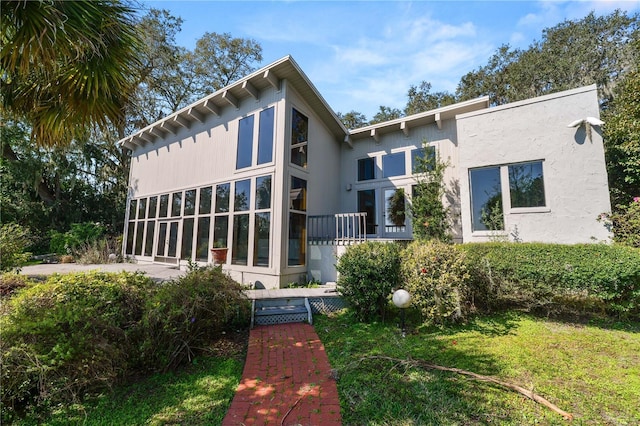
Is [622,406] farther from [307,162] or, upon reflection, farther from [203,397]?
[307,162]

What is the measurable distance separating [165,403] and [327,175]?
322 inches

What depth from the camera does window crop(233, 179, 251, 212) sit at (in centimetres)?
853

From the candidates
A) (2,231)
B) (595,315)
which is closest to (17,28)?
(2,231)

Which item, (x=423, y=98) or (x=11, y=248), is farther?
(x=423, y=98)

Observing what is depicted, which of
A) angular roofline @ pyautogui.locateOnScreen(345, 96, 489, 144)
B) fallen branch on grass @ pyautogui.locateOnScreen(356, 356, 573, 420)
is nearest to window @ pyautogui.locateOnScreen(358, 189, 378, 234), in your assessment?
angular roofline @ pyautogui.locateOnScreen(345, 96, 489, 144)

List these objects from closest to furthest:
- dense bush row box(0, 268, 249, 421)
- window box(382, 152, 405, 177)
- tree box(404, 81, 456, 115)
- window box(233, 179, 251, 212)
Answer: dense bush row box(0, 268, 249, 421) → window box(233, 179, 251, 212) → window box(382, 152, 405, 177) → tree box(404, 81, 456, 115)

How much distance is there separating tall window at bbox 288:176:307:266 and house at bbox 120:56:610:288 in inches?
1.8

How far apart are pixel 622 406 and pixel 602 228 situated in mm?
4942

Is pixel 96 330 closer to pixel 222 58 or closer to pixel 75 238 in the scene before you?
pixel 75 238

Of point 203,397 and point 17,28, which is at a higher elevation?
point 17,28

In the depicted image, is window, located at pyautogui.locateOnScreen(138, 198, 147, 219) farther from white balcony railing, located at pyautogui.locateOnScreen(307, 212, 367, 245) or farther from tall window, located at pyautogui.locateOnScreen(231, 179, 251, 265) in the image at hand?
white balcony railing, located at pyautogui.locateOnScreen(307, 212, 367, 245)

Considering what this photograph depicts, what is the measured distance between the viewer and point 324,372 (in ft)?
11.5

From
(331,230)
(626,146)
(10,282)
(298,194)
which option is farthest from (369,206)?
(10,282)

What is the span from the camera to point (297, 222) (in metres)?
8.31
